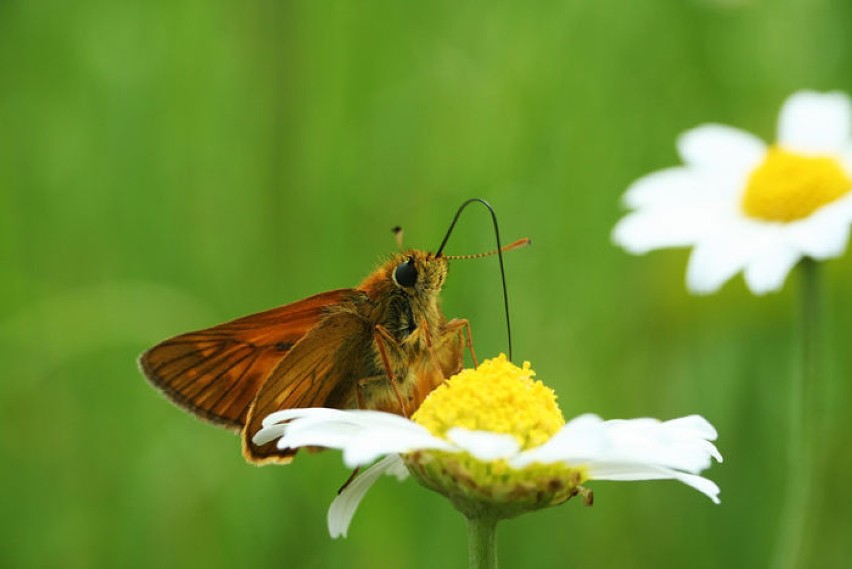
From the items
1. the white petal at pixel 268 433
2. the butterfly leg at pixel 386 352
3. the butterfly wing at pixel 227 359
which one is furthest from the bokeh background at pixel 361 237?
the white petal at pixel 268 433

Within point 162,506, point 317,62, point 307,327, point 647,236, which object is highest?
point 317,62

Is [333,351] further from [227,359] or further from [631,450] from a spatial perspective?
[631,450]

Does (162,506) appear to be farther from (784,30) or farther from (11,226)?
(784,30)

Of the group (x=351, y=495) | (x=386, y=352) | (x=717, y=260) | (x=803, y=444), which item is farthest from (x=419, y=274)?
(x=717, y=260)

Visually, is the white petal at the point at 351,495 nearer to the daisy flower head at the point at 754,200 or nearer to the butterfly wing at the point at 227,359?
the butterfly wing at the point at 227,359

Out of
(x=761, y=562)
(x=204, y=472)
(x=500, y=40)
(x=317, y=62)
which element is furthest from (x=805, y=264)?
(x=500, y=40)

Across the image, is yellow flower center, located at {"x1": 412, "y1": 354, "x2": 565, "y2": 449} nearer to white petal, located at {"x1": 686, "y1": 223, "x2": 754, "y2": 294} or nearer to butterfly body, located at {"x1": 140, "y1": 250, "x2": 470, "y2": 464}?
butterfly body, located at {"x1": 140, "y1": 250, "x2": 470, "y2": 464}
